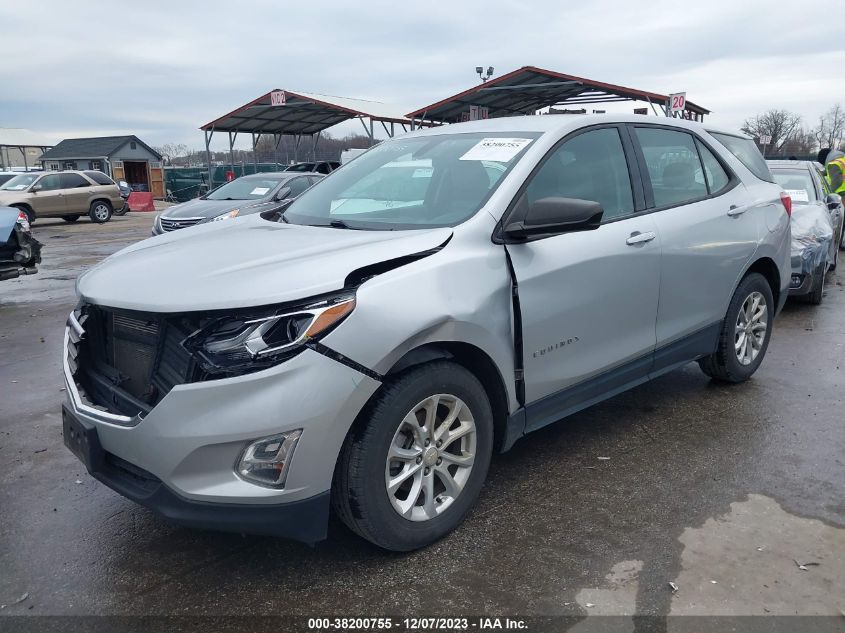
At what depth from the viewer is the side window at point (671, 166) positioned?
408 cm

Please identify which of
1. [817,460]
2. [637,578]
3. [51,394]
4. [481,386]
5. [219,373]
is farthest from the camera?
[51,394]

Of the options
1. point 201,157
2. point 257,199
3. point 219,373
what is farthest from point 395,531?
point 201,157

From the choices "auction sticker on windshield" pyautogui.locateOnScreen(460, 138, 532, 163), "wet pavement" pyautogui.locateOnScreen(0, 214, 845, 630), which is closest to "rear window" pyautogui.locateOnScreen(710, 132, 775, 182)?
"wet pavement" pyautogui.locateOnScreen(0, 214, 845, 630)

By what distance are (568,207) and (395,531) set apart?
155 cm

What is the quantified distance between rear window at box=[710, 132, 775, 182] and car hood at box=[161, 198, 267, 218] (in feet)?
26.3

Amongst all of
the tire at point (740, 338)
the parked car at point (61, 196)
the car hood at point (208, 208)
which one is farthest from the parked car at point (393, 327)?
the parked car at point (61, 196)

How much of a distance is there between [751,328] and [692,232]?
3.97 ft

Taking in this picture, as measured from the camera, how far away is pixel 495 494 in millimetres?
3457

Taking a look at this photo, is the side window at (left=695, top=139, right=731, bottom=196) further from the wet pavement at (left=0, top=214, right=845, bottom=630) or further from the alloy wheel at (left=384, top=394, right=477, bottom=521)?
the alloy wheel at (left=384, top=394, right=477, bottom=521)

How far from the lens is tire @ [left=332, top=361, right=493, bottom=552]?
2590 millimetres

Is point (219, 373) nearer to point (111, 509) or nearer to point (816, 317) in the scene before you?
point (111, 509)

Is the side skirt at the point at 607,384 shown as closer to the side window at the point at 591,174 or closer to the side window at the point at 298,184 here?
the side window at the point at 591,174

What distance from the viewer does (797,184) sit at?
9.05 m

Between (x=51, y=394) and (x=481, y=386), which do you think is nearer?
(x=481, y=386)
